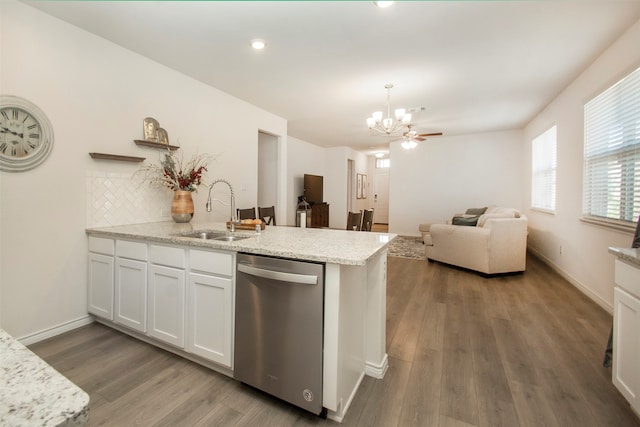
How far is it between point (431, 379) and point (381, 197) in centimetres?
904

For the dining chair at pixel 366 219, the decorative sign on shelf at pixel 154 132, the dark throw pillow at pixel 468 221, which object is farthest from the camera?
the dark throw pillow at pixel 468 221

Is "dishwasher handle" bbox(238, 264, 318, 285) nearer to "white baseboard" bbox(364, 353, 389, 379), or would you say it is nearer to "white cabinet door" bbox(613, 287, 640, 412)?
"white baseboard" bbox(364, 353, 389, 379)

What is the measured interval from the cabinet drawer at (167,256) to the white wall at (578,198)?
12.1 ft

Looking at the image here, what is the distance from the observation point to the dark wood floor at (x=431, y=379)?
4.96ft

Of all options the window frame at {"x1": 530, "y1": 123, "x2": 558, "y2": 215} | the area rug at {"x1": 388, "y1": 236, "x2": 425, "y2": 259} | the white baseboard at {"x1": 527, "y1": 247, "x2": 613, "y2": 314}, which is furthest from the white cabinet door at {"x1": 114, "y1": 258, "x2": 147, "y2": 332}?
the window frame at {"x1": 530, "y1": 123, "x2": 558, "y2": 215}

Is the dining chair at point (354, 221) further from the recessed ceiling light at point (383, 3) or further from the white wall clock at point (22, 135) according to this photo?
the white wall clock at point (22, 135)

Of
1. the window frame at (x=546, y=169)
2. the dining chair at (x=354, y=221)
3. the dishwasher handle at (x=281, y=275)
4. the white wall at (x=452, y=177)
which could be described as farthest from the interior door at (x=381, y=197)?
the dishwasher handle at (x=281, y=275)

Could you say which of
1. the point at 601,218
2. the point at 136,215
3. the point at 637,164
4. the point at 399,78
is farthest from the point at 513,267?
the point at 136,215

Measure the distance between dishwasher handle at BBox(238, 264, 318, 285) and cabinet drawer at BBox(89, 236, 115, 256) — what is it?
57.6 inches

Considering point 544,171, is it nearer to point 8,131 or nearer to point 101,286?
point 101,286

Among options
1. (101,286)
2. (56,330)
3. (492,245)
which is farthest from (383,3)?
(56,330)

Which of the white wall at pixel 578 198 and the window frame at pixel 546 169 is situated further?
the window frame at pixel 546 169

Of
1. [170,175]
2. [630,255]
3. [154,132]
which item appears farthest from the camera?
[154,132]

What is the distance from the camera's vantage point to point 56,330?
2361mm
